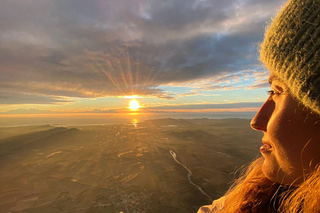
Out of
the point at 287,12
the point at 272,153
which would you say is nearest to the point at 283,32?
the point at 287,12

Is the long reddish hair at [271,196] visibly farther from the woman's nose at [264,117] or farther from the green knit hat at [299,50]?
the green knit hat at [299,50]

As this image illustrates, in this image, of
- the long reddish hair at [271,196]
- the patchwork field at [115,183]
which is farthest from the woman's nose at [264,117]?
the patchwork field at [115,183]

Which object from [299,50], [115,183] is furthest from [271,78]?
[115,183]

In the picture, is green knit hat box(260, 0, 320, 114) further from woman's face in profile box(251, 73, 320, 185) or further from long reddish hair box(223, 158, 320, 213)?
long reddish hair box(223, 158, 320, 213)

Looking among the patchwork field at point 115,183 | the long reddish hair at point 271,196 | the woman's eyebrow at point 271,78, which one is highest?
the woman's eyebrow at point 271,78

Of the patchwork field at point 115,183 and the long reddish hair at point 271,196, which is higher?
the long reddish hair at point 271,196

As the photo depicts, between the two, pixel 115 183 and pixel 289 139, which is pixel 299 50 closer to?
pixel 289 139

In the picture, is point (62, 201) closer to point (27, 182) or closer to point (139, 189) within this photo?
point (139, 189)
